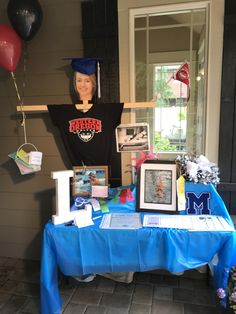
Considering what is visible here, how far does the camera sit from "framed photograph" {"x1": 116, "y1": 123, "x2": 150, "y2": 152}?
197 centimetres

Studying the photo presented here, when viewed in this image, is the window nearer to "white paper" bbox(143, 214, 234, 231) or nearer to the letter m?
the letter m

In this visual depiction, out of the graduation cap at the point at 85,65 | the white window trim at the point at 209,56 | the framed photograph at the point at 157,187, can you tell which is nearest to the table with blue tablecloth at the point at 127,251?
the framed photograph at the point at 157,187

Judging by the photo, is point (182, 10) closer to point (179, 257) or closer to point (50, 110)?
point (50, 110)

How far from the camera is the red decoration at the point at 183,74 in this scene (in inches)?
77.7

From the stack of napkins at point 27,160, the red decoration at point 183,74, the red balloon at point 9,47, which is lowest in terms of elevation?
the stack of napkins at point 27,160

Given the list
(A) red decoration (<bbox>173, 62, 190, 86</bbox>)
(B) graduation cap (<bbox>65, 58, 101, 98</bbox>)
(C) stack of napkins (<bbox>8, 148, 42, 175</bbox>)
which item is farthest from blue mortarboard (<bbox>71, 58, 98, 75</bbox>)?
(C) stack of napkins (<bbox>8, 148, 42, 175</bbox>)

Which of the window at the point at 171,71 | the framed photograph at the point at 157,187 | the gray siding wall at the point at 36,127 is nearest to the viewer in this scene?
the framed photograph at the point at 157,187

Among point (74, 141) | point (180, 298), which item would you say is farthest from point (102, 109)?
point (180, 298)

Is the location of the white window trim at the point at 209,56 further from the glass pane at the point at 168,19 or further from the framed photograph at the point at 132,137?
the framed photograph at the point at 132,137

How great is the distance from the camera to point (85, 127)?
203cm

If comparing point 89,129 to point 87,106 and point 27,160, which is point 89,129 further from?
point 27,160

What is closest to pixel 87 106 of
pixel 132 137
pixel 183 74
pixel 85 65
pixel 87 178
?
pixel 85 65

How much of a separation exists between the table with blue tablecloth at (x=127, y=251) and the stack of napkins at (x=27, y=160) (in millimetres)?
709

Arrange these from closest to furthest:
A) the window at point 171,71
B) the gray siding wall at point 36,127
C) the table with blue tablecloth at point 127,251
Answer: the table with blue tablecloth at point 127,251 < the window at point 171,71 < the gray siding wall at point 36,127
